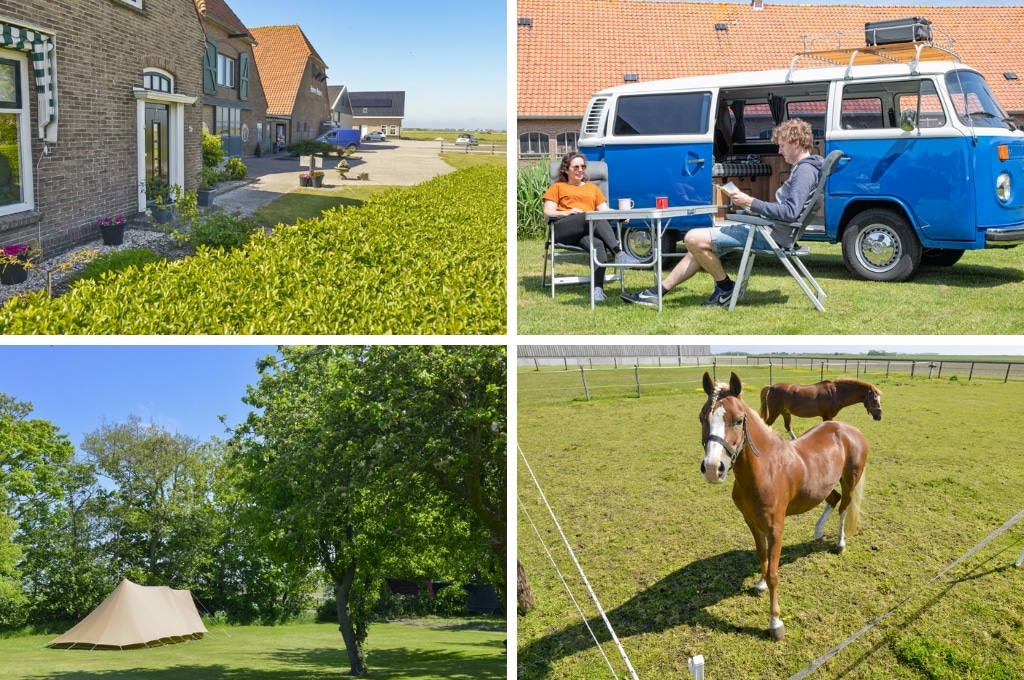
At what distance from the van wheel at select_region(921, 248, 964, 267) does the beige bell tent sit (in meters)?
7.82

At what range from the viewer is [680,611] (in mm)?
4555

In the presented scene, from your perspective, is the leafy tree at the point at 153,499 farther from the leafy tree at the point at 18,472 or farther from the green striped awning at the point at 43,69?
the green striped awning at the point at 43,69

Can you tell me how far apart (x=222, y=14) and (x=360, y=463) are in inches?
435

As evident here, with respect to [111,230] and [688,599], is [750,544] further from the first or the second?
[111,230]

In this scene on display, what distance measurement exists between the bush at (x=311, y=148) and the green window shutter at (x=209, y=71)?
7.52ft

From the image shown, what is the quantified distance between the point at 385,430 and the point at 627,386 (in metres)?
2.16

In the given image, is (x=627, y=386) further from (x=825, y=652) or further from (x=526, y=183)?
(x=526, y=183)

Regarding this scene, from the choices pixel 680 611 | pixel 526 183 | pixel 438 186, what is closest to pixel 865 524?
pixel 680 611

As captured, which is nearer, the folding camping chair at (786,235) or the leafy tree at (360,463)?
the folding camping chair at (786,235)

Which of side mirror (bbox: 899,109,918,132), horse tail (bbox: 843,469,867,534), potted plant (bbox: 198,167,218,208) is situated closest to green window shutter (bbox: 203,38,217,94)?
potted plant (bbox: 198,167,218,208)

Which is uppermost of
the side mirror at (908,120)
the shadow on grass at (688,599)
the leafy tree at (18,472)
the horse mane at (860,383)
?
the side mirror at (908,120)

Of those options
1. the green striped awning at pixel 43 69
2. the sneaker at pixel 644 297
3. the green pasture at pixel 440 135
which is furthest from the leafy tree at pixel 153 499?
the green pasture at pixel 440 135

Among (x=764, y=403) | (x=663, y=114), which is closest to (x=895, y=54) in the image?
(x=663, y=114)

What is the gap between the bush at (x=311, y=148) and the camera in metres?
16.7
